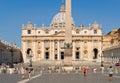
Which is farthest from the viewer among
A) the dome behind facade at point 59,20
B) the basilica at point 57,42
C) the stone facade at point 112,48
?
the dome behind facade at point 59,20

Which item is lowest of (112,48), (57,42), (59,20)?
(112,48)

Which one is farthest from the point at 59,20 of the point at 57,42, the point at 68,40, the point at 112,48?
the point at 68,40

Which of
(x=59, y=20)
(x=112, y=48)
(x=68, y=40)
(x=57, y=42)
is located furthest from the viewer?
(x=59, y=20)

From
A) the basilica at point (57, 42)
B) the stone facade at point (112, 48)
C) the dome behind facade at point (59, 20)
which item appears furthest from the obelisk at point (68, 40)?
the dome behind facade at point (59, 20)

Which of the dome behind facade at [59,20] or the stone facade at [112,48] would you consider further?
the dome behind facade at [59,20]

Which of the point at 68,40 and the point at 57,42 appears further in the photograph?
the point at 57,42

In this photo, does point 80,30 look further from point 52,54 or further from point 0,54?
point 0,54

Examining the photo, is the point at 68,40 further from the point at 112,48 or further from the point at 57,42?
the point at 57,42

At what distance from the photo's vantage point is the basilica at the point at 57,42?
391 feet

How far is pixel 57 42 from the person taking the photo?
120750 mm

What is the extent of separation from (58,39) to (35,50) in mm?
7732

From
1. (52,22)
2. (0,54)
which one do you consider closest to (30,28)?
(52,22)

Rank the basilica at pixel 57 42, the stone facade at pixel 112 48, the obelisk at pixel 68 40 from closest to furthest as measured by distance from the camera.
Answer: the obelisk at pixel 68 40 → the stone facade at pixel 112 48 → the basilica at pixel 57 42

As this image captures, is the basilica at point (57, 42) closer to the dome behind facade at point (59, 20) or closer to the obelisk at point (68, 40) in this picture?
the dome behind facade at point (59, 20)
